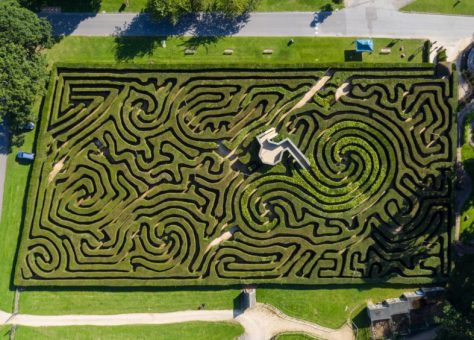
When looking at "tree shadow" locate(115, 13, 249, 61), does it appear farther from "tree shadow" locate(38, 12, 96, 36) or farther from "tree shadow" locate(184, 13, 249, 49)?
"tree shadow" locate(38, 12, 96, 36)

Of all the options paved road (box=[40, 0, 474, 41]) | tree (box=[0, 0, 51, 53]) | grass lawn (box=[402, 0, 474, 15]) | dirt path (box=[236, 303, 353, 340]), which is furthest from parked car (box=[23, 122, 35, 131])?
grass lawn (box=[402, 0, 474, 15])

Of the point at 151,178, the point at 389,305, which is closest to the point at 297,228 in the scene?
the point at 389,305

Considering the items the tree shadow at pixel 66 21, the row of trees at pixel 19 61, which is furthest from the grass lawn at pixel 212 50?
the row of trees at pixel 19 61

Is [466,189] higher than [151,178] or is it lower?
lower

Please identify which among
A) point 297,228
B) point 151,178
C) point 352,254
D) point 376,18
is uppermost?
point 376,18

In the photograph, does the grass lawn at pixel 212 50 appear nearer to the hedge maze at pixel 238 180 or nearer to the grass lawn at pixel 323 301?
the hedge maze at pixel 238 180

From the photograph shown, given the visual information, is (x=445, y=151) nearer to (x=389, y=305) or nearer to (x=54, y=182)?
(x=389, y=305)
